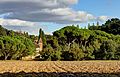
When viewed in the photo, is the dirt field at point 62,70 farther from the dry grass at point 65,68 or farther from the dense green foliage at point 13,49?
the dense green foliage at point 13,49

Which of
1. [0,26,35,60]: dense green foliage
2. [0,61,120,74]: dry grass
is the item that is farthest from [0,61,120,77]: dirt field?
[0,26,35,60]: dense green foliage

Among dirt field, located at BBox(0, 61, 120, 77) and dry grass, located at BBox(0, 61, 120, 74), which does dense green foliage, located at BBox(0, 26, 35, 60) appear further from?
dirt field, located at BBox(0, 61, 120, 77)

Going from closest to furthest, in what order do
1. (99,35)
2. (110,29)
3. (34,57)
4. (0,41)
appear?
1. (0,41)
2. (34,57)
3. (99,35)
4. (110,29)

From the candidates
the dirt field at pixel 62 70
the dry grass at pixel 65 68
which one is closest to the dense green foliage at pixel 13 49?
the dry grass at pixel 65 68

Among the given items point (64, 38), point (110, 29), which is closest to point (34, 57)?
point (64, 38)

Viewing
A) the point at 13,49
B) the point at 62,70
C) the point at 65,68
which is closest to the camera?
the point at 62,70

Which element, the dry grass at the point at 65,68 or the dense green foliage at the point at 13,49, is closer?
the dry grass at the point at 65,68

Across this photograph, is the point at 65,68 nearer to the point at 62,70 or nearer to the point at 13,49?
the point at 62,70

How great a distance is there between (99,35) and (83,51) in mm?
24570

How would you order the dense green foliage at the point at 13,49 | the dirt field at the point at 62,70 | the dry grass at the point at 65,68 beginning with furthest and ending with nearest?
the dense green foliage at the point at 13,49 → the dry grass at the point at 65,68 → the dirt field at the point at 62,70

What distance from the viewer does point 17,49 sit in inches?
3848

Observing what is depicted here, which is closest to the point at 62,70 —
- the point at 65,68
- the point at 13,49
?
the point at 65,68

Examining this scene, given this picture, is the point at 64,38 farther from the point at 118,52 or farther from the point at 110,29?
the point at 110,29

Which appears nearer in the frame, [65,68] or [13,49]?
[65,68]
